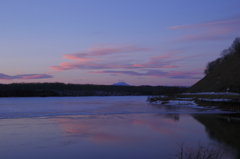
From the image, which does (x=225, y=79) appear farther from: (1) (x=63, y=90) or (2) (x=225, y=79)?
(1) (x=63, y=90)

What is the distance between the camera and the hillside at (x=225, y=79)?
51372mm

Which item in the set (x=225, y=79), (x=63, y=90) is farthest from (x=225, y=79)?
(x=63, y=90)

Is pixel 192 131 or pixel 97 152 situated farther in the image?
pixel 192 131

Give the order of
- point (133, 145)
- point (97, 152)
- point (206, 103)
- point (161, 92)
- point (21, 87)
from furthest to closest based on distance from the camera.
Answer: point (21, 87)
point (161, 92)
point (206, 103)
point (133, 145)
point (97, 152)

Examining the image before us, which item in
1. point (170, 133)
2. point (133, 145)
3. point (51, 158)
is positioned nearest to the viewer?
point (51, 158)

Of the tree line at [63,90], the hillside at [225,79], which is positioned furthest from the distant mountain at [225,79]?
the tree line at [63,90]

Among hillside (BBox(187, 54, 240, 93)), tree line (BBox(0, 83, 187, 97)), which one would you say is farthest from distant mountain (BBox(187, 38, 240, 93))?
tree line (BBox(0, 83, 187, 97))

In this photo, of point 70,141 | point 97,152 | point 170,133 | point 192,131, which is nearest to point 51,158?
point 97,152

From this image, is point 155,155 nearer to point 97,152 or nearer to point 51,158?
point 97,152

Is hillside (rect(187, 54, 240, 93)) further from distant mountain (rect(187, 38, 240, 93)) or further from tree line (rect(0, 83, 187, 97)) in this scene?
tree line (rect(0, 83, 187, 97))

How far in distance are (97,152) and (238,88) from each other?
46.2 m

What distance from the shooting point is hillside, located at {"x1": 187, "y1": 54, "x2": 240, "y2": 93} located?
51372mm

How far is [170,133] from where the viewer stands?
1290 cm

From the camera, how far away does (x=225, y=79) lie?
5612cm
